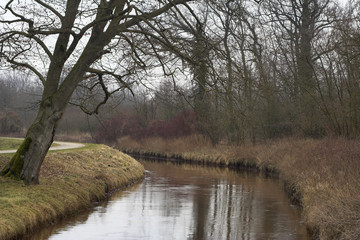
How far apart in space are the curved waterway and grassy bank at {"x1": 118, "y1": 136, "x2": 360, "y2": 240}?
733 millimetres

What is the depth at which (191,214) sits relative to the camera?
15.8 meters

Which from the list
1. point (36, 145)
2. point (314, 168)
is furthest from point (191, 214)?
point (36, 145)

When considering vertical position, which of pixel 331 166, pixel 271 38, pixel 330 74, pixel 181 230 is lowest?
pixel 181 230

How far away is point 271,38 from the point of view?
108 ft

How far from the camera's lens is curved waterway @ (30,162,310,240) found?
1284cm

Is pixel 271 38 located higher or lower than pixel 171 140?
higher

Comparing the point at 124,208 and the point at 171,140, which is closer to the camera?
the point at 124,208

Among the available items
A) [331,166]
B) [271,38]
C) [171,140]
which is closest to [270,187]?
[331,166]

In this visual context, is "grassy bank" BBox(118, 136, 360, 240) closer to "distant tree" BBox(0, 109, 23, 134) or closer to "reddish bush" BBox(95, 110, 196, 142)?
"reddish bush" BBox(95, 110, 196, 142)

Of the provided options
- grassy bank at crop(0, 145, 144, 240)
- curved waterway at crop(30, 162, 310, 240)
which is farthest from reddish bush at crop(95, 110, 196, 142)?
curved waterway at crop(30, 162, 310, 240)

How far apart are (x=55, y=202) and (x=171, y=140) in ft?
86.9

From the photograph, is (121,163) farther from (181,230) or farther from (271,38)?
(271,38)

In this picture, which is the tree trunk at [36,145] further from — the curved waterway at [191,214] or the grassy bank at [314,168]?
the grassy bank at [314,168]

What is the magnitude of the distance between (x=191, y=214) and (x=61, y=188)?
396 cm
